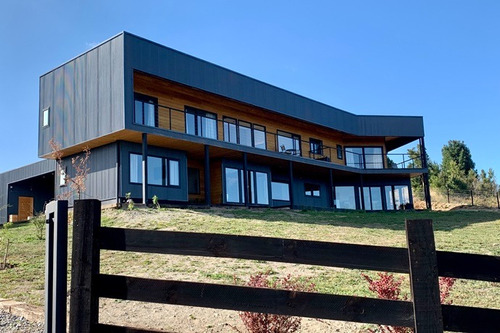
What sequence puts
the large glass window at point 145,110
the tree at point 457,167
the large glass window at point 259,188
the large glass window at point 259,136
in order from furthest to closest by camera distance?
the tree at point 457,167, the large glass window at point 259,136, the large glass window at point 259,188, the large glass window at point 145,110

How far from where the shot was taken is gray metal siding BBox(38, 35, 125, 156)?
1759 cm

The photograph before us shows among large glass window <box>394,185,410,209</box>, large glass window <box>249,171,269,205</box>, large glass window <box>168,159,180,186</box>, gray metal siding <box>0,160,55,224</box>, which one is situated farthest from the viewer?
large glass window <box>394,185,410,209</box>

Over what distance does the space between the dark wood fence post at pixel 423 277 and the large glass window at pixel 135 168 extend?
1665cm

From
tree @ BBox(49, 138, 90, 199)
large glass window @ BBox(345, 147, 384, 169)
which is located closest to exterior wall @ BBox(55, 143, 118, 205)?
tree @ BBox(49, 138, 90, 199)

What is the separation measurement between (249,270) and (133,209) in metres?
8.71

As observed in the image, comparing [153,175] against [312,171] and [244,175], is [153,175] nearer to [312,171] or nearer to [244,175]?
[244,175]

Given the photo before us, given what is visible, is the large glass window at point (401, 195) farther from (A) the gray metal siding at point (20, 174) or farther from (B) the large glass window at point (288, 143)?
(A) the gray metal siding at point (20, 174)

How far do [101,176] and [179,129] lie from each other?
3989 millimetres

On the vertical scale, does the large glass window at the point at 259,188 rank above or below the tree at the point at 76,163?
below

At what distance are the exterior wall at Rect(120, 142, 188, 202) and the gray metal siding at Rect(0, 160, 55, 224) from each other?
24.4ft

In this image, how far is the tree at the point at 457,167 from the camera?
42000mm

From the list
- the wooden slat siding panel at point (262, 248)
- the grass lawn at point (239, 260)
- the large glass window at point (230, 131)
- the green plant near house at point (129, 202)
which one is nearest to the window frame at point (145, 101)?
the green plant near house at point (129, 202)

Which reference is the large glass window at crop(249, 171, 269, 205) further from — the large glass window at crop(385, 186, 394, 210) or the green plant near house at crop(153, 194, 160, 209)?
the large glass window at crop(385, 186, 394, 210)

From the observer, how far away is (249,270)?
8.76m
